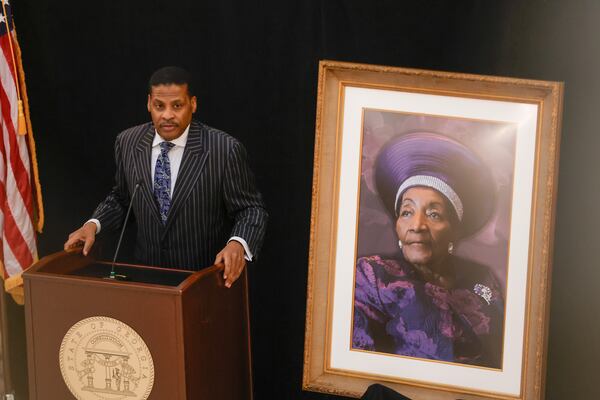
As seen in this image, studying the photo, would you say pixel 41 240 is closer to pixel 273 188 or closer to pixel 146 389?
pixel 273 188

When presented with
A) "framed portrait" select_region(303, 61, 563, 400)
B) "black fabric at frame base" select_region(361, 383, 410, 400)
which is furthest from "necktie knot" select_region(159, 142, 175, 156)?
"black fabric at frame base" select_region(361, 383, 410, 400)

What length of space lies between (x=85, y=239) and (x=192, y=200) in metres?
0.40

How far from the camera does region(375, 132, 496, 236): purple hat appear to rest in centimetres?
277

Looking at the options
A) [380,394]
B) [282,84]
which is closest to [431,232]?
[380,394]

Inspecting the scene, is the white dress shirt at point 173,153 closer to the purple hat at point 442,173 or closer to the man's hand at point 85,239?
the man's hand at point 85,239

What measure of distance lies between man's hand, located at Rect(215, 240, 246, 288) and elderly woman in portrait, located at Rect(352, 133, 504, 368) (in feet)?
2.23

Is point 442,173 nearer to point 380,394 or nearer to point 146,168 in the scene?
point 380,394

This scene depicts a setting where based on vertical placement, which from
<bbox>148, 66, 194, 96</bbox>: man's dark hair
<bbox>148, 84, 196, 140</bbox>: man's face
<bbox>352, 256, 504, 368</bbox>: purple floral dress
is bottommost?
<bbox>352, 256, 504, 368</bbox>: purple floral dress

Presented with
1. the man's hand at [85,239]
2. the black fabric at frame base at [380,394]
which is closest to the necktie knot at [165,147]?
the man's hand at [85,239]

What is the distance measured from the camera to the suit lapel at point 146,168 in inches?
99.0

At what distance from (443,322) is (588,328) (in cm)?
59

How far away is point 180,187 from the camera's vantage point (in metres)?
2.50

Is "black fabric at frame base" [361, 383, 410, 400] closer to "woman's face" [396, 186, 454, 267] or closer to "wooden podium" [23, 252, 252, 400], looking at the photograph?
"woman's face" [396, 186, 454, 267]

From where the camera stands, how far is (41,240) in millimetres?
3387
